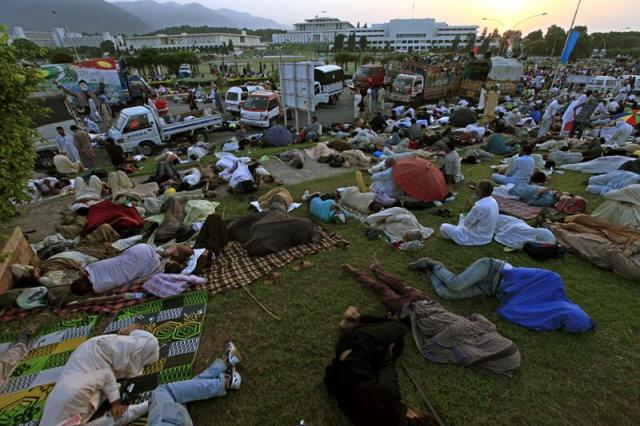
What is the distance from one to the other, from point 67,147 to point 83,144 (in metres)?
0.64

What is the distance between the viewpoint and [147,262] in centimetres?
548

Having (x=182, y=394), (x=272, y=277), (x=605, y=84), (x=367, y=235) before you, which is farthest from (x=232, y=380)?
(x=605, y=84)

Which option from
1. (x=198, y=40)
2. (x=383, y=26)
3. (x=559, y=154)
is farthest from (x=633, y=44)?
(x=198, y=40)

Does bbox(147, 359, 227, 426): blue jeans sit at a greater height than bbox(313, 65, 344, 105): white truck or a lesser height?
lesser

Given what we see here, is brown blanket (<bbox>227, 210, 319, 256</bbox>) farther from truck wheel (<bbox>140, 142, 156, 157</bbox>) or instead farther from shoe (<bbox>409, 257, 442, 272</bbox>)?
truck wheel (<bbox>140, 142, 156, 157</bbox>)

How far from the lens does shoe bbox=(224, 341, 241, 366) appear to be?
3.80 m

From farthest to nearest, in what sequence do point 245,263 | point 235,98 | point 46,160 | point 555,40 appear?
point 555,40
point 235,98
point 46,160
point 245,263

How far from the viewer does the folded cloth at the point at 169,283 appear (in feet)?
16.6

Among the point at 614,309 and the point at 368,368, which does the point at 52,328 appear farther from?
the point at 614,309

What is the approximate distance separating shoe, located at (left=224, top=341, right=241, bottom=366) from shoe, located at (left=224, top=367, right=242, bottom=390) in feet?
0.59

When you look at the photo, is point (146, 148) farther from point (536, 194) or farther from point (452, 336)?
point (536, 194)

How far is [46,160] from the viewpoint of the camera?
39.9 feet

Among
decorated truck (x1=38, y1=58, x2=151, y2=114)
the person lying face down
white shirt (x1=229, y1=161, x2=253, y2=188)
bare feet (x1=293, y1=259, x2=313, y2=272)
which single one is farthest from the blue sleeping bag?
decorated truck (x1=38, y1=58, x2=151, y2=114)

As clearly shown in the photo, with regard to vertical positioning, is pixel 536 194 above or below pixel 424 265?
above
